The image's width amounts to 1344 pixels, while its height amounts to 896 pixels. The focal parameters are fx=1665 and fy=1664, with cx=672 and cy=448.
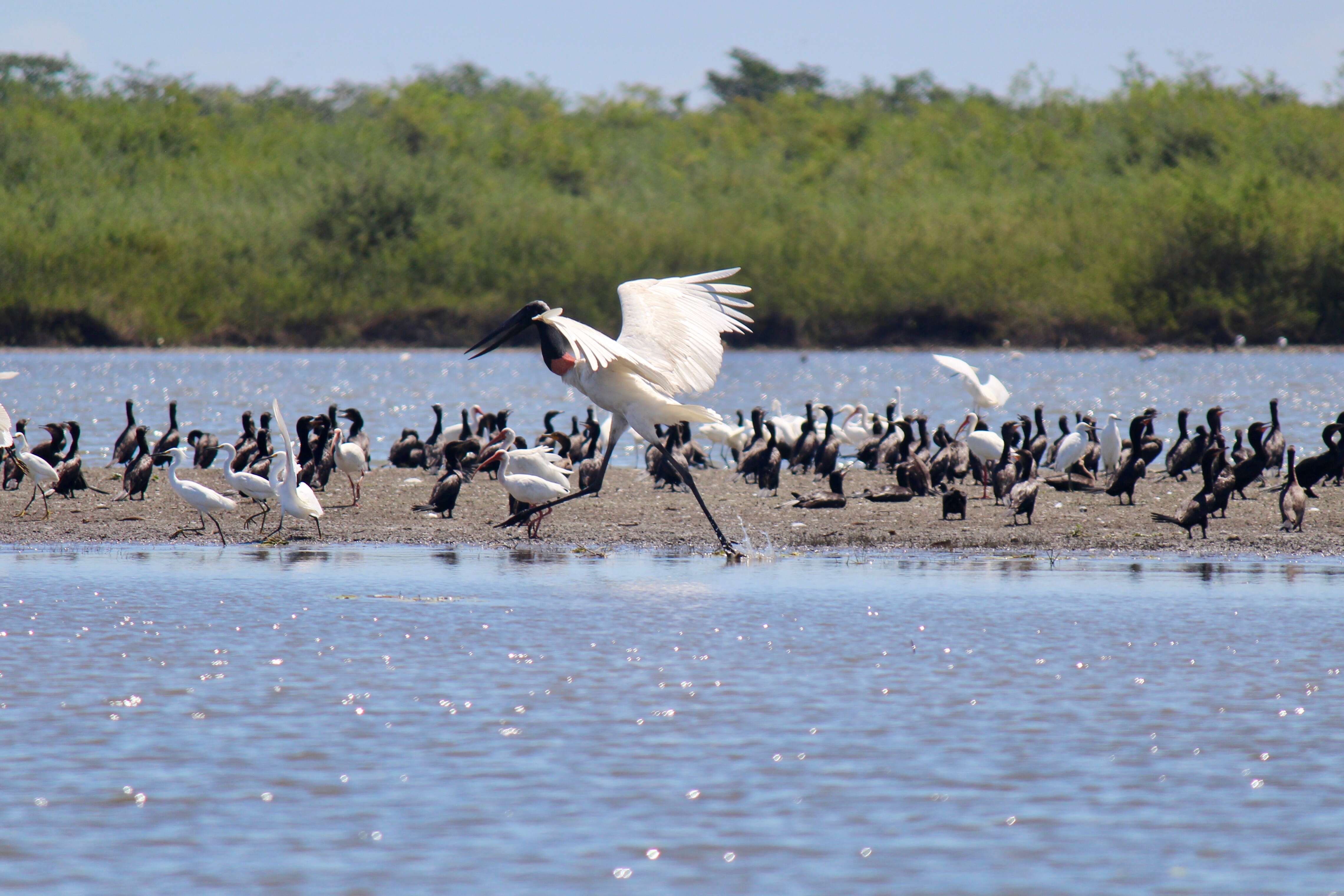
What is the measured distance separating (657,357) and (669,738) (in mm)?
6584

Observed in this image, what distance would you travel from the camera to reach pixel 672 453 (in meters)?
17.4

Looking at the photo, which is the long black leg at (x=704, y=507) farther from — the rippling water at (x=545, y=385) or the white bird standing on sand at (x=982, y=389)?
the rippling water at (x=545, y=385)

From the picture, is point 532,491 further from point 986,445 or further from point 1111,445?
point 1111,445

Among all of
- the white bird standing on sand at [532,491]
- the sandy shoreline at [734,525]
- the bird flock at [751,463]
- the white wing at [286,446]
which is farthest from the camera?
the bird flock at [751,463]

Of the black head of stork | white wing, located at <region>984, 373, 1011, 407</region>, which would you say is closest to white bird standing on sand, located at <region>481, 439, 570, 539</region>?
the black head of stork

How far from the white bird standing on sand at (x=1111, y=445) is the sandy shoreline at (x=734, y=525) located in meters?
0.80

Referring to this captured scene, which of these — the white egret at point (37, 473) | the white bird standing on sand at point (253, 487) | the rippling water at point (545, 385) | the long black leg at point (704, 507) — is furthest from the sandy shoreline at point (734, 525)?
the rippling water at point (545, 385)

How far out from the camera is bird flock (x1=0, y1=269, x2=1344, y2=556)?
42.7 feet

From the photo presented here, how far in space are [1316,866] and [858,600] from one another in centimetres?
519

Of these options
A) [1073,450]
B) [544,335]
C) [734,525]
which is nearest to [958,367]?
[1073,450]

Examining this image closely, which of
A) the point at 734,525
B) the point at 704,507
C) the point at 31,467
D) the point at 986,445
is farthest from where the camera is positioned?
the point at 986,445

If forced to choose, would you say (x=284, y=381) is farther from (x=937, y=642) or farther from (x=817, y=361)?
(x=937, y=642)

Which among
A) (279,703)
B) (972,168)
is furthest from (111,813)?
(972,168)

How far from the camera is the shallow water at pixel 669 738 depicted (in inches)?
199
